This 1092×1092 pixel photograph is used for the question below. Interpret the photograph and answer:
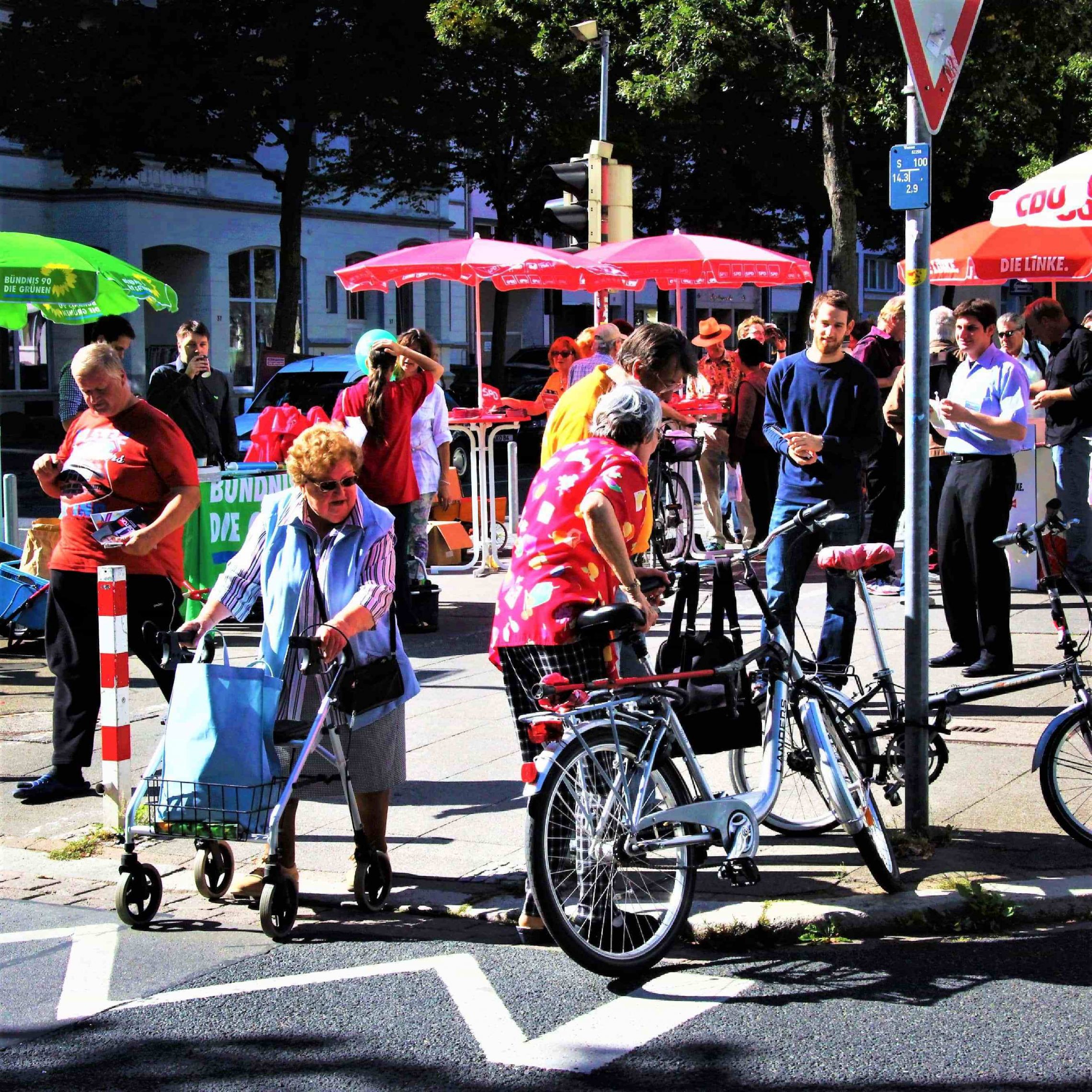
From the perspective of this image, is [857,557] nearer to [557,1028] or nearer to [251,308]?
[557,1028]

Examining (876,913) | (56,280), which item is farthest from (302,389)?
(876,913)

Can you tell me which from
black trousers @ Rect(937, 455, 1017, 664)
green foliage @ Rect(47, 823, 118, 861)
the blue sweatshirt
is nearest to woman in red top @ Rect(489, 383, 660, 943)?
green foliage @ Rect(47, 823, 118, 861)

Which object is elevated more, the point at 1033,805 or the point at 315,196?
the point at 315,196

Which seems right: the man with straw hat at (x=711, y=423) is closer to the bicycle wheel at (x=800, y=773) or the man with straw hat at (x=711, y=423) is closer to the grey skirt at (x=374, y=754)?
the bicycle wheel at (x=800, y=773)

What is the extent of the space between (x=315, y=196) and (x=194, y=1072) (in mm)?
35056

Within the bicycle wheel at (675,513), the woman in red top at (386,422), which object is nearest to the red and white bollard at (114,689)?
the woman in red top at (386,422)

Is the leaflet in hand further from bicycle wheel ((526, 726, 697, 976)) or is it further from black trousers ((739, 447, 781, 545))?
black trousers ((739, 447, 781, 545))

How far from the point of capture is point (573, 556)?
5.18 m

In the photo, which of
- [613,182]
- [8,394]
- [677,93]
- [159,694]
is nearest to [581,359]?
[613,182]

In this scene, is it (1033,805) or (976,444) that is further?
(976,444)

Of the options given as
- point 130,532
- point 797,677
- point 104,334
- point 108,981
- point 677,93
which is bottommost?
point 108,981

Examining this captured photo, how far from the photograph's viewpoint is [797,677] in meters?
5.40

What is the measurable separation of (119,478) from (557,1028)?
3308 millimetres

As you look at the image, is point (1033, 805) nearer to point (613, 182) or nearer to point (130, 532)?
point (130, 532)
